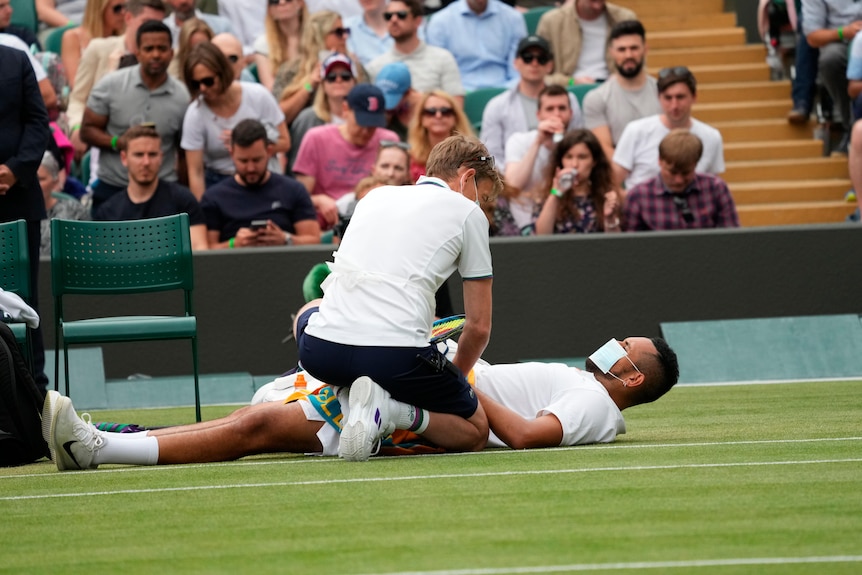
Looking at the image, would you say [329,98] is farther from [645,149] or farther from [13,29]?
[13,29]

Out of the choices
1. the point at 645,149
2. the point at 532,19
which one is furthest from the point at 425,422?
the point at 532,19

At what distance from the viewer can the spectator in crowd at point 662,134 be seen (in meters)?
13.0

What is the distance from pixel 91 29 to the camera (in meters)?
14.8

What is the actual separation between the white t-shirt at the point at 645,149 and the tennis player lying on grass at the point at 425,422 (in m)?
6.26

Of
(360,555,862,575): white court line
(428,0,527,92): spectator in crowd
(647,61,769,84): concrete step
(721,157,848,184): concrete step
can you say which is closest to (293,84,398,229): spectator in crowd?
(428,0,527,92): spectator in crowd

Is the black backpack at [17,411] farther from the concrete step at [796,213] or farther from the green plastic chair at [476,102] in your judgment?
the concrete step at [796,213]

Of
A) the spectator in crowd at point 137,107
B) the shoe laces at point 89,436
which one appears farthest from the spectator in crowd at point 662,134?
the shoe laces at point 89,436

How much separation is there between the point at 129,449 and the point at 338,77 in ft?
24.8

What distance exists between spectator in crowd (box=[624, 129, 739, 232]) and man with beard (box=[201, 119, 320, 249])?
272 centimetres

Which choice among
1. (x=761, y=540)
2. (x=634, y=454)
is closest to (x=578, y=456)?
(x=634, y=454)

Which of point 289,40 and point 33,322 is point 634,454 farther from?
point 289,40

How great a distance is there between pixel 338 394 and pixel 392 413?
28 cm

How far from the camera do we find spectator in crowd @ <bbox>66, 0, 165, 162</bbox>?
1371 cm

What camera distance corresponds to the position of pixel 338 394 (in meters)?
6.38
